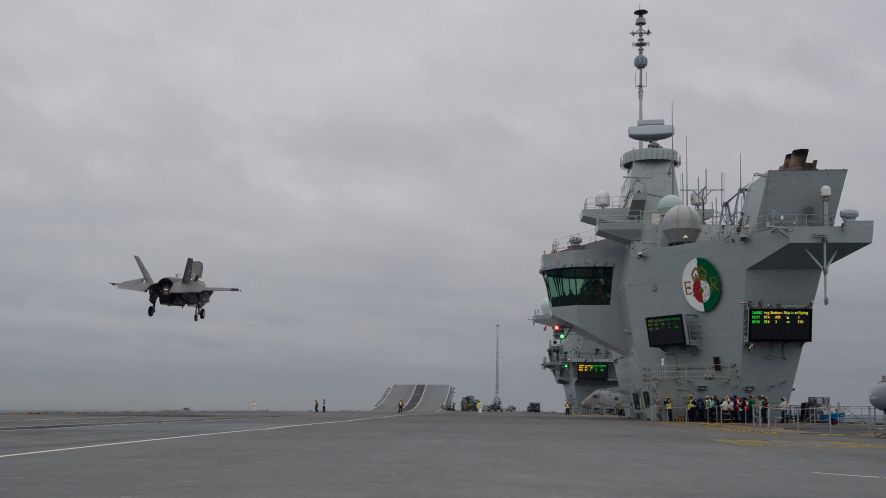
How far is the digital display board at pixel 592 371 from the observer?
109188 millimetres

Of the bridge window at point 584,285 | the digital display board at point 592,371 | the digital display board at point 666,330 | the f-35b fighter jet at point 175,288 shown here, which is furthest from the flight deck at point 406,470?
the digital display board at point 592,371

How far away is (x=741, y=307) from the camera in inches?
2253

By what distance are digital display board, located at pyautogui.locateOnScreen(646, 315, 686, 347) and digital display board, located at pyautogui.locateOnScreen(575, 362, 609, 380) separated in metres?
46.7

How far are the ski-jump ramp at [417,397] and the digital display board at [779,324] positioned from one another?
65.1m

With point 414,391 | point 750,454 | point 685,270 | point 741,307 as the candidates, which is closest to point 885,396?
point 750,454

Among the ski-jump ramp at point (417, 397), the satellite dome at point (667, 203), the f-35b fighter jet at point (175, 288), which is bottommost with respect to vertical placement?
the ski-jump ramp at point (417, 397)

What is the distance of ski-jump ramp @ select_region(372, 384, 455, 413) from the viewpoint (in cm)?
12125

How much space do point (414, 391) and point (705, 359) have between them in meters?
87.4

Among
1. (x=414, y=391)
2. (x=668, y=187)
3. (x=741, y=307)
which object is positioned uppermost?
(x=668, y=187)

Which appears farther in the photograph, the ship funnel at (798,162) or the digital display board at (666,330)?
the digital display board at (666,330)

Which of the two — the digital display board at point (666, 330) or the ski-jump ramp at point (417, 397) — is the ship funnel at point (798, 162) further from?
the ski-jump ramp at point (417, 397)

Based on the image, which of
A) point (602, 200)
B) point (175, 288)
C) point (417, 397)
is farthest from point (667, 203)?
point (417, 397)

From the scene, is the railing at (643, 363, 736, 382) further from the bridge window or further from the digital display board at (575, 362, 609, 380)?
the digital display board at (575, 362, 609, 380)

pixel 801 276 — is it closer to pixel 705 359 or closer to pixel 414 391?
pixel 705 359
